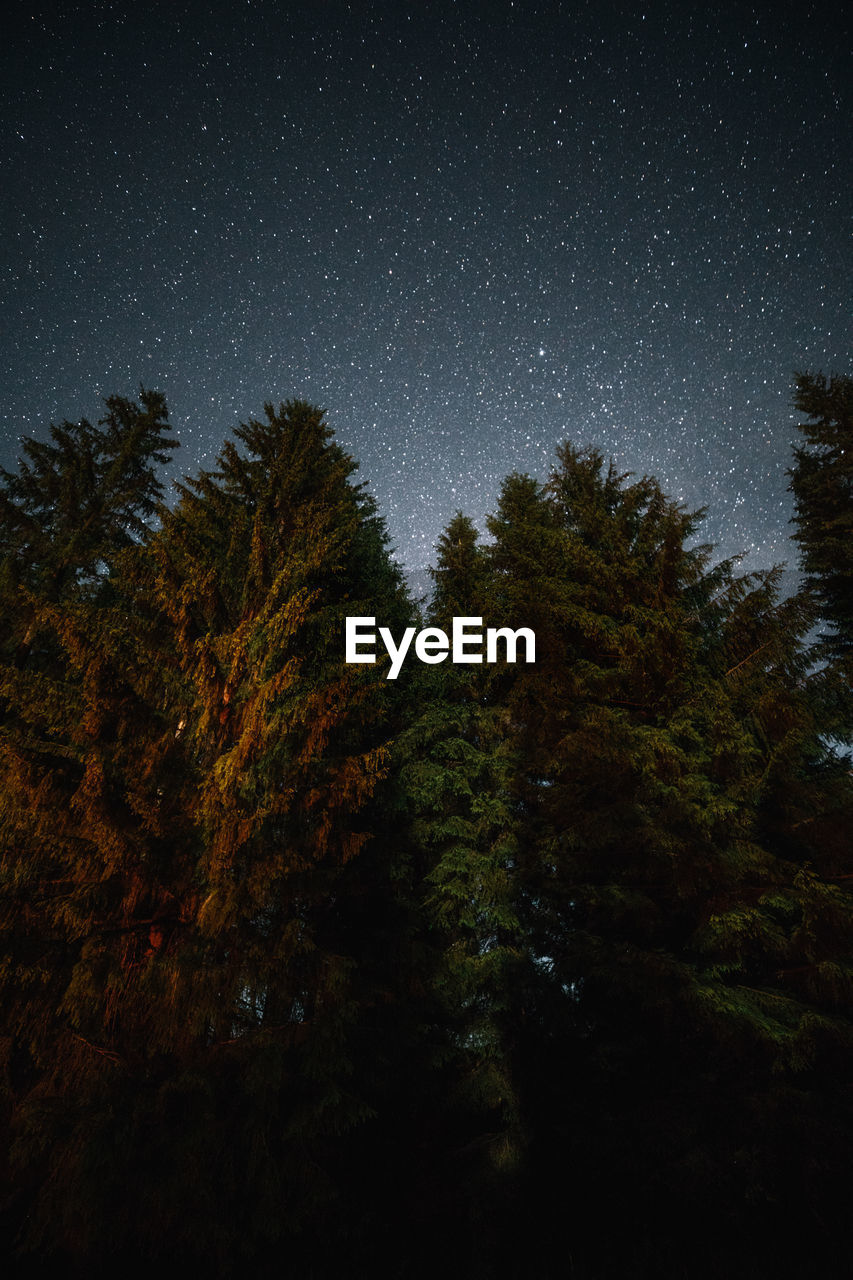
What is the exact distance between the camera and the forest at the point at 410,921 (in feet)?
14.3

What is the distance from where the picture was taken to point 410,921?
303 inches

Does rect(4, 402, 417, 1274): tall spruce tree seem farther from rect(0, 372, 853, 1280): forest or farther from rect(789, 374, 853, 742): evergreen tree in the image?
rect(789, 374, 853, 742): evergreen tree

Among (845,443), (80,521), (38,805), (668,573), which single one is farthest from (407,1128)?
(845,443)

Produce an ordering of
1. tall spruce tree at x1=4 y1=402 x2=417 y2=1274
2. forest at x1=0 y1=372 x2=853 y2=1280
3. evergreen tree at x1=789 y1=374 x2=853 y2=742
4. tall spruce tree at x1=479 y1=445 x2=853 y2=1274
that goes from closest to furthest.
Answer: tall spruce tree at x1=4 y1=402 x2=417 y2=1274, forest at x1=0 y1=372 x2=853 y2=1280, tall spruce tree at x1=479 y1=445 x2=853 y2=1274, evergreen tree at x1=789 y1=374 x2=853 y2=742

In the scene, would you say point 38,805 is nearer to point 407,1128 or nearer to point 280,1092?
point 280,1092

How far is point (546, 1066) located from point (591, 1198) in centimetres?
135

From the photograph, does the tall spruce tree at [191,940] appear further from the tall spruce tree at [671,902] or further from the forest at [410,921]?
the tall spruce tree at [671,902]

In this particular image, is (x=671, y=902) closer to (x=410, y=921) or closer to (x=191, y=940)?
(x=410, y=921)

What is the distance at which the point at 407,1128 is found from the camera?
24.3ft

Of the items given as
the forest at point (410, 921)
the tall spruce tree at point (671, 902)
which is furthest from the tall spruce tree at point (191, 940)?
the tall spruce tree at point (671, 902)

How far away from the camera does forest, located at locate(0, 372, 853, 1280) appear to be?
4355mm

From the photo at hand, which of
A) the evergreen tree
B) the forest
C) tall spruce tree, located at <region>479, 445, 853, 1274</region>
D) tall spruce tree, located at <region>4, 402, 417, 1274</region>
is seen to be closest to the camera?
tall spruce tree, located at <region>4, 402, 417, 1274</region>

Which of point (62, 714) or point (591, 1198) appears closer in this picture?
point (62, 714)

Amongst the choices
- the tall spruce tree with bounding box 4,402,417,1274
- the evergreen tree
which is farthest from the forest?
the evergreen tree
